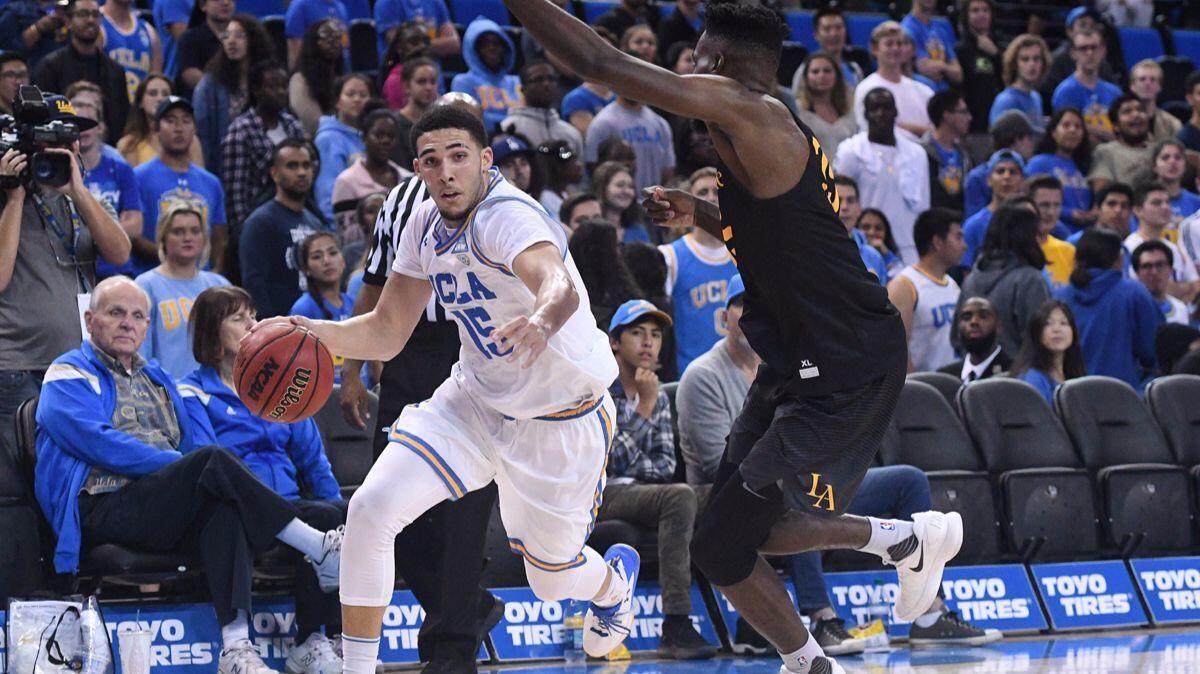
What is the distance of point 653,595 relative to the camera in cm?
859

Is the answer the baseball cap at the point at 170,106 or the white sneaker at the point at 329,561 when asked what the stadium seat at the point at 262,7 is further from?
the white sneaker at the point at 329,561

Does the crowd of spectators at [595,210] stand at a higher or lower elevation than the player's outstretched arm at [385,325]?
lower

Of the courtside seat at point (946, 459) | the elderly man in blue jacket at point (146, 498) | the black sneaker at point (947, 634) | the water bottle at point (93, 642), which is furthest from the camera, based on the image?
the courtside seat at point (946, 459)

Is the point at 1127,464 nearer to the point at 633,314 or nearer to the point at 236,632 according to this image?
the point at 633,314

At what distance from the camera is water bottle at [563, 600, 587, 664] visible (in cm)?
831

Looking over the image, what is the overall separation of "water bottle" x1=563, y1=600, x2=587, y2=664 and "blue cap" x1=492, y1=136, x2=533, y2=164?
3254mm

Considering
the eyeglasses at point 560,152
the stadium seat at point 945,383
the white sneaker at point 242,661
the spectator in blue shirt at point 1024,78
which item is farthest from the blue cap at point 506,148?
the spectator in blue shirt at point 1024,78

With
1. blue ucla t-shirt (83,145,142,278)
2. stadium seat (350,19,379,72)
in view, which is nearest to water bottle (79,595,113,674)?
blue ucla t-shirt (83,145,142,278)

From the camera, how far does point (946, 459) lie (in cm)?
959

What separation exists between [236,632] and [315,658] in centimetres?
42

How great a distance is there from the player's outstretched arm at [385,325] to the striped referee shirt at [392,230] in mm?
538

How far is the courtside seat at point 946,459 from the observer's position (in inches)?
370

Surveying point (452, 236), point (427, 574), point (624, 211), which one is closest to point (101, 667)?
point (427, 574)

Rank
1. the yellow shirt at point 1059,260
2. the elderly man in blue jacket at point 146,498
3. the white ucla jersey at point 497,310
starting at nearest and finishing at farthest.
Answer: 1. the white ucla jersey at point 497,310
2. the elderly man in blue jacket at point 146,498
3. the yellow shirt at point 1059,260
